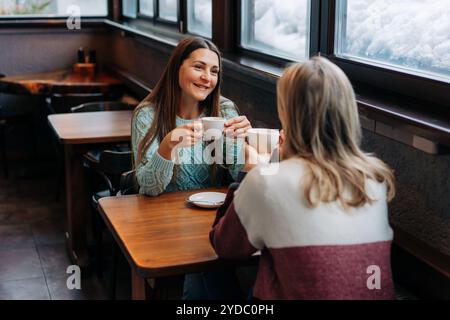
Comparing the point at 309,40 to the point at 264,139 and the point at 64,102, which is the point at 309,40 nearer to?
the point at 264,139

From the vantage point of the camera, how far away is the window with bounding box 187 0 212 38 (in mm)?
4328

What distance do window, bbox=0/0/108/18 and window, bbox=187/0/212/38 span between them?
2.16 m

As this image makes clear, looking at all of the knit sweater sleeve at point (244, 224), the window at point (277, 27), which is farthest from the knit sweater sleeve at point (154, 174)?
the window at point (277, 27)

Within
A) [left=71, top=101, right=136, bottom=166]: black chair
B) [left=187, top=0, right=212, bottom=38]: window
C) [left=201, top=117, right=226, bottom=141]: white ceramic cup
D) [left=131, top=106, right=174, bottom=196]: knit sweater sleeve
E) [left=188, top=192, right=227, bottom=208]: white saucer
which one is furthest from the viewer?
[left=187, top=0, right=212, bottom=38]: window

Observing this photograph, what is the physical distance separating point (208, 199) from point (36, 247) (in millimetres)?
2141

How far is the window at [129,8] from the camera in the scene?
20.3 feet

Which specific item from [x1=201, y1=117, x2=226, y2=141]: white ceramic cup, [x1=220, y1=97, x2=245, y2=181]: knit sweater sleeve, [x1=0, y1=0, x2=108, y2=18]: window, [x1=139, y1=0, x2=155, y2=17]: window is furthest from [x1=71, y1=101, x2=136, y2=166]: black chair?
[x1=0, y1=0, x2=108, y2=18]: window

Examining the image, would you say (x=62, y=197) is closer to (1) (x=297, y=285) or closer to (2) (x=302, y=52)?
(2) (x=302, y=52)

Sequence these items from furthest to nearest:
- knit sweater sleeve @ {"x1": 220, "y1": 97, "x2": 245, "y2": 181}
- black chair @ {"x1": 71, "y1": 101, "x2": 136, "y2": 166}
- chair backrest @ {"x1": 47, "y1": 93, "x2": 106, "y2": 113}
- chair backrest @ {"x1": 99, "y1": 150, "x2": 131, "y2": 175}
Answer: chair backrest @ {"x1": 47, "y1": 93, "x2": 106, "y2": 113}, black chair @ {"x1": 71, "y1": 101, "x2": 136, "y2": 166}, chair backrest @ {"x1": 99, "y1": 150, "x2": 131, "y2": 175}, knit sweater sleeve @ {"x1": 220, "y1": 97, "x2": 245, "y2": 181}

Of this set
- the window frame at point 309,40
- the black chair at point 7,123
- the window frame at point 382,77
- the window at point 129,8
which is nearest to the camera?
the window frame at point 382,77

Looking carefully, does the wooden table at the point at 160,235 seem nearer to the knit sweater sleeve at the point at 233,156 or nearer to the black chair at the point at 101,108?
the knit sweater sleeve at the point at 233,156

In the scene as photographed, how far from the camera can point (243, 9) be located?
12.5ft

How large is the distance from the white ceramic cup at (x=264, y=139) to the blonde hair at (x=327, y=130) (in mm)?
498

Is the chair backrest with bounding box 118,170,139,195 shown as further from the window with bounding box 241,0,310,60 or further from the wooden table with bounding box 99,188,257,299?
the window with bounding box 241,0,310,60
